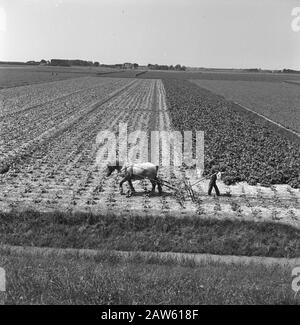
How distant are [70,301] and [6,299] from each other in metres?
1.05

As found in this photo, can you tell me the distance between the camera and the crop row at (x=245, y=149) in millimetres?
19844

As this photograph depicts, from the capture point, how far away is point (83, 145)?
2598cm

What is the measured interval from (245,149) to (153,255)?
50.4ft

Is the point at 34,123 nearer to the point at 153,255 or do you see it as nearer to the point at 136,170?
the point at 136,170

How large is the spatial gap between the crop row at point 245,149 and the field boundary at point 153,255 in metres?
7.07

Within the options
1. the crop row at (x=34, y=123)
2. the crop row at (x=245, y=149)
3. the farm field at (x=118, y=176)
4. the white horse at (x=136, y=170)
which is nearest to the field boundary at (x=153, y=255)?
the farm field at (x=118, y=176)

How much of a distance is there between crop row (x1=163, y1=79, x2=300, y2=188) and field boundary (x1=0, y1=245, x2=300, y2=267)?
23.2ft

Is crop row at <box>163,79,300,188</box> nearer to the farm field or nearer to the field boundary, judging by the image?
the farm field

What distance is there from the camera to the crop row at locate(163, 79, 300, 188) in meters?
19.8

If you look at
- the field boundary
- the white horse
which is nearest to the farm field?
the white horse

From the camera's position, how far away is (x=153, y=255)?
11609mm
